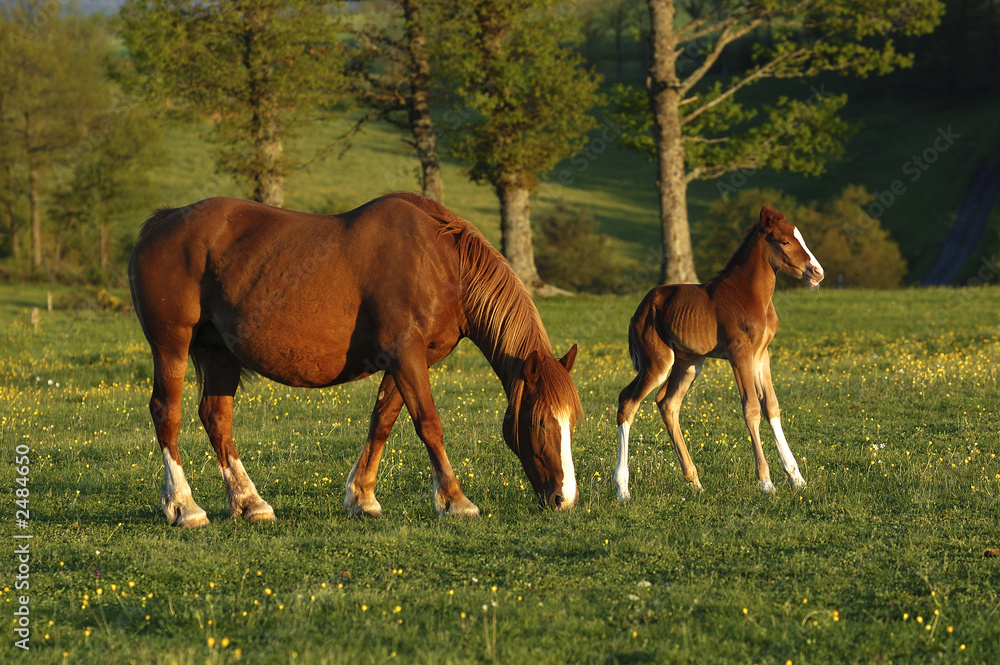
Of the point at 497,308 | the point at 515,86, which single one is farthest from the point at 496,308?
the point at 515,86

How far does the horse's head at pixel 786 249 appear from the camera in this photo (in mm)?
7777

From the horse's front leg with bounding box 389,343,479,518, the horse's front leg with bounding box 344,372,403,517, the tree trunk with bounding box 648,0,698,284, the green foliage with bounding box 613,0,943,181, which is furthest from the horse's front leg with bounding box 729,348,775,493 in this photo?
the green foliage with bounding box 613,0,943,181

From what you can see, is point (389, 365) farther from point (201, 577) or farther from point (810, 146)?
point (810, 146)

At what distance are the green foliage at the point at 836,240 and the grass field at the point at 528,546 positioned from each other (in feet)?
132

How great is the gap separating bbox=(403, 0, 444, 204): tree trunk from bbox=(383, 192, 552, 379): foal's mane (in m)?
20.1

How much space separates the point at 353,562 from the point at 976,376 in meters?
10.7

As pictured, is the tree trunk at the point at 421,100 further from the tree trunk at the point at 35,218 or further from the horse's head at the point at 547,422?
the tree trunk at the point at 35,218

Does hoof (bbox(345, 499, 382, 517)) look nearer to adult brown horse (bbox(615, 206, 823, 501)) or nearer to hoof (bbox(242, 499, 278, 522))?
hoof (bbox(242, 499, 278, 522))

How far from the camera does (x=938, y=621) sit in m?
4.82

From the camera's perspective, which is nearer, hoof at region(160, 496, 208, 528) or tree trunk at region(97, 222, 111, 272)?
hoof at region(160, 496, 208, 528)

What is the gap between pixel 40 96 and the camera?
1784 inches

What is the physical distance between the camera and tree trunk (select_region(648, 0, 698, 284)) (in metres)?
25.1

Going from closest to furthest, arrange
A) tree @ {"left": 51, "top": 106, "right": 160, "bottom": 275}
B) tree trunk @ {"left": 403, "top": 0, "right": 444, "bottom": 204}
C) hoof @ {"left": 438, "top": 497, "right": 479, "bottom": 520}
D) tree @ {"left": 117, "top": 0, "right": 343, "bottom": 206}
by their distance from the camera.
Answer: hoof @ {"left": 438, "top": 497, "right": 479, "bottom": 520} → tree @ {"left": 117, "top": 0, "right": 343, "bottom": 206} → tree trunk @ {"left": 403, "top": 0, "right": 444, "bottom": 204} → tree @ {"left": 51, "top": 106, "right": 160, "bottom": 275}

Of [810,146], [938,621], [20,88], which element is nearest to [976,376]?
[938,621]
